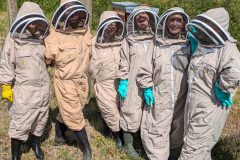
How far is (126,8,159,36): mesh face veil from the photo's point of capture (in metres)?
4.58

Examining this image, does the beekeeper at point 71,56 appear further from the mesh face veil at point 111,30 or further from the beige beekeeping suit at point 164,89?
the beige beekeeping suit at point 164,89

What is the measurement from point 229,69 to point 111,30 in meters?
1.66

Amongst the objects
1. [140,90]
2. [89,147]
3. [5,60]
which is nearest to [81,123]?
[89,147]

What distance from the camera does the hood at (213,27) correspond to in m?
3.83

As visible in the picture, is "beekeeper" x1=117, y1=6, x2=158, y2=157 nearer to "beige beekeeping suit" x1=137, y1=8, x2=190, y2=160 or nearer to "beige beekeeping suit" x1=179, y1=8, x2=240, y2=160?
"beige beekeeping suit" x1=137, y1=8, x2=190, y2=160

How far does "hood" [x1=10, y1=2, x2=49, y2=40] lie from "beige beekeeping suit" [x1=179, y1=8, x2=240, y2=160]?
185 centimetres

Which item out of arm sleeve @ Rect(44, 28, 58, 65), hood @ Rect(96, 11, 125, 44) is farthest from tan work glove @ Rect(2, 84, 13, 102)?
hood @ Rect(96, 11, 125, 44)

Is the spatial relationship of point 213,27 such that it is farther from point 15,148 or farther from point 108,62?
point 15,148

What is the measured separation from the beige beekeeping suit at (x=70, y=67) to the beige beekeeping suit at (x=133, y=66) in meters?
0.51

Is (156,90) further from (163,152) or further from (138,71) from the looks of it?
(163,152)

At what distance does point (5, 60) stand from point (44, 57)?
0.47m

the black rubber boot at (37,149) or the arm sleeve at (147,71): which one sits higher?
the arm sleeve at (147,71)

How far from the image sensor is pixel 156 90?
463cm

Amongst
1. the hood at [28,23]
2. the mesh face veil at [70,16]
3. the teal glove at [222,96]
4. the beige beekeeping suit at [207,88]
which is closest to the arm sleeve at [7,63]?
the hood at [28,23]
